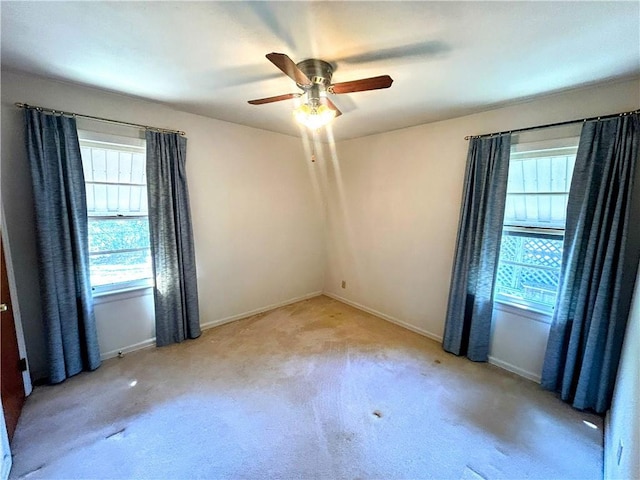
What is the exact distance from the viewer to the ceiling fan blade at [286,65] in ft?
4.22

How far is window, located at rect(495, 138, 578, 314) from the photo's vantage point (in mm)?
2311

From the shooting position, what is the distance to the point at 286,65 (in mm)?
1379

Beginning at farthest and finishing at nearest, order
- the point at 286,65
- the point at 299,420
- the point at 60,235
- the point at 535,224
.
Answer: the point at 535,224 → the point at 60,235 → the point at 299,420 → the point at 286,65

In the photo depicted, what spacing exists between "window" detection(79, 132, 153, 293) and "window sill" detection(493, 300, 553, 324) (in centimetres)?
356

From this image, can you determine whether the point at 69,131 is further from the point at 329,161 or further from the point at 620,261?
the point at 620,261

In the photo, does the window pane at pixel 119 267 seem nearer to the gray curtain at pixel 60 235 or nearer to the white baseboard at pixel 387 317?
the gray curtain at pixel 60 235

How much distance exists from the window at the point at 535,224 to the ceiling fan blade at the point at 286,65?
2.10 meters

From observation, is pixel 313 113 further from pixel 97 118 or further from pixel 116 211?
pixel 116 211

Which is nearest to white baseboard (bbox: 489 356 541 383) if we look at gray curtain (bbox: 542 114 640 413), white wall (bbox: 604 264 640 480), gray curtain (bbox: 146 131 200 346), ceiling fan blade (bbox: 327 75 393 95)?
gray curtain (bbox: 542 114 640 413)

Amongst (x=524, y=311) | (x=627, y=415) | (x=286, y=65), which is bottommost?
(x=627, y=415)

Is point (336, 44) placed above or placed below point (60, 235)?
above

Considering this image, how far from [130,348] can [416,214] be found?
3.47 metres

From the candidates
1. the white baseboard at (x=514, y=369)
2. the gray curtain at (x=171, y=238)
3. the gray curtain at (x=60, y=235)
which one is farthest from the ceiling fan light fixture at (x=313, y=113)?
the white baseboard at (x=514, y=369)

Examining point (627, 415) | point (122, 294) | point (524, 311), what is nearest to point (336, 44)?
point (627, 415)
